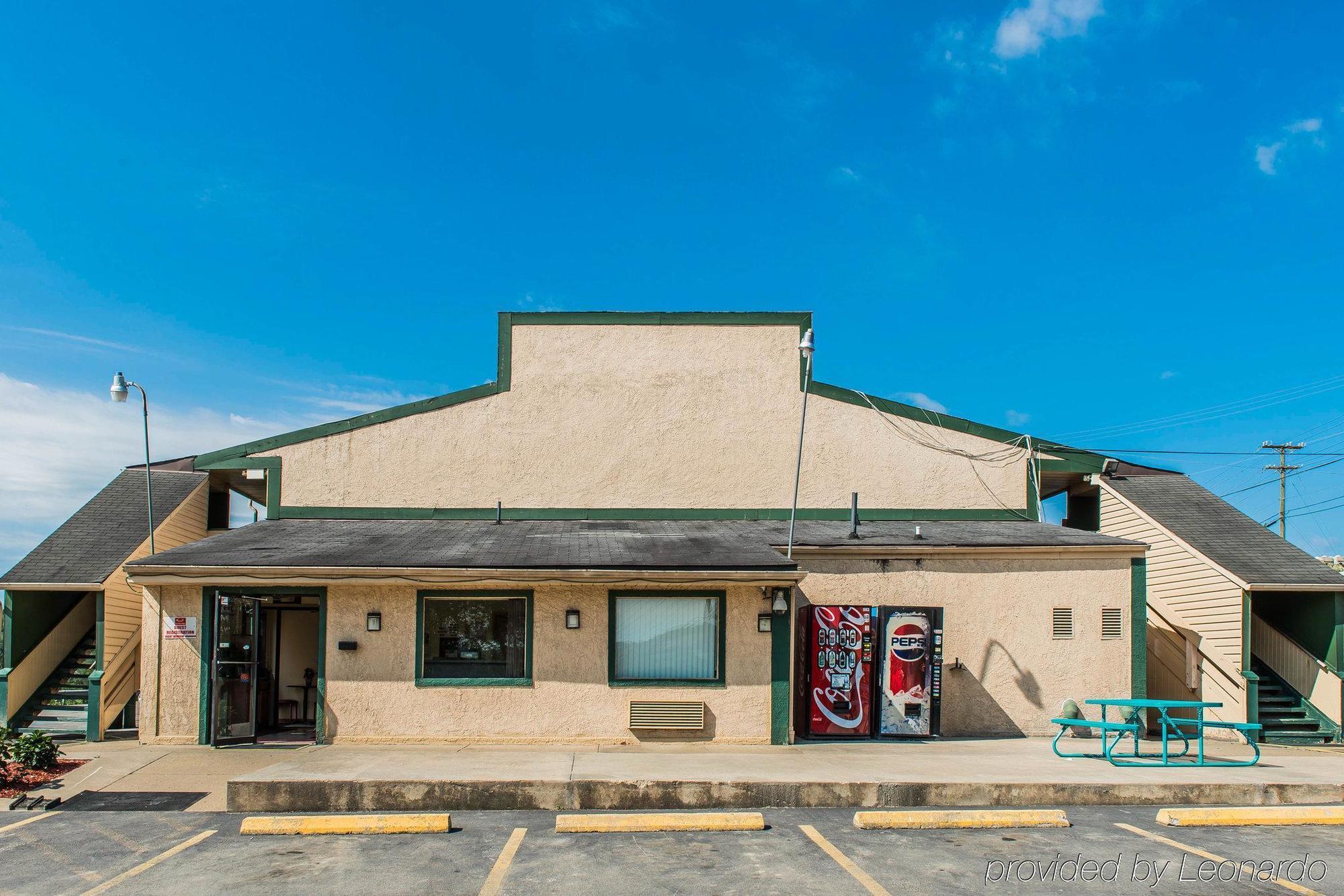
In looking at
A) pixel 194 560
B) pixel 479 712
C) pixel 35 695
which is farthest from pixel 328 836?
pixel 35 695

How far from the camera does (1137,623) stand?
14.0 m

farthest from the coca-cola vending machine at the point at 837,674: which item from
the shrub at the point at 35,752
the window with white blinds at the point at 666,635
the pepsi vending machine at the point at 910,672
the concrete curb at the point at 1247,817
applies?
the shrub at the point at 35,752

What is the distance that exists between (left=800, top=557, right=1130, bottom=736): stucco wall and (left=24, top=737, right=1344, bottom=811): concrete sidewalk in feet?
7.65

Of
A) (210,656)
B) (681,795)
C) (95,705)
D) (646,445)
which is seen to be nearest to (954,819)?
(681,795)

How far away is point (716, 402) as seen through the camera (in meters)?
16.2

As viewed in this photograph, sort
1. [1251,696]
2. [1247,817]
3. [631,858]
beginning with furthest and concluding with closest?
[1251,696] < [1247,817] < [631,858]

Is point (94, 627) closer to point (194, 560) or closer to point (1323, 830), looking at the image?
point (194, 560)

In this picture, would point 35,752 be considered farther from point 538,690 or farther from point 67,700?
point 538,690

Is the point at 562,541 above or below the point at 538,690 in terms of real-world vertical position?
above

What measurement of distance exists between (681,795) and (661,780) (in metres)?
0.23

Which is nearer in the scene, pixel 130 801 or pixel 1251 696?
pixel 130 801

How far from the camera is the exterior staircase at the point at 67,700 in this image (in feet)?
45.1

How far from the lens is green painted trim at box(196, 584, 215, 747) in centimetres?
1237

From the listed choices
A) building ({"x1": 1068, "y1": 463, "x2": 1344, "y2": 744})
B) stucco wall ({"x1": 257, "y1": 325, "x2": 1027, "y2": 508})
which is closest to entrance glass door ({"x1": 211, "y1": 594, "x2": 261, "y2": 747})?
stucco wall ({"x1": 257, "y1": 325, "x2": 1027, "y2": 508})
